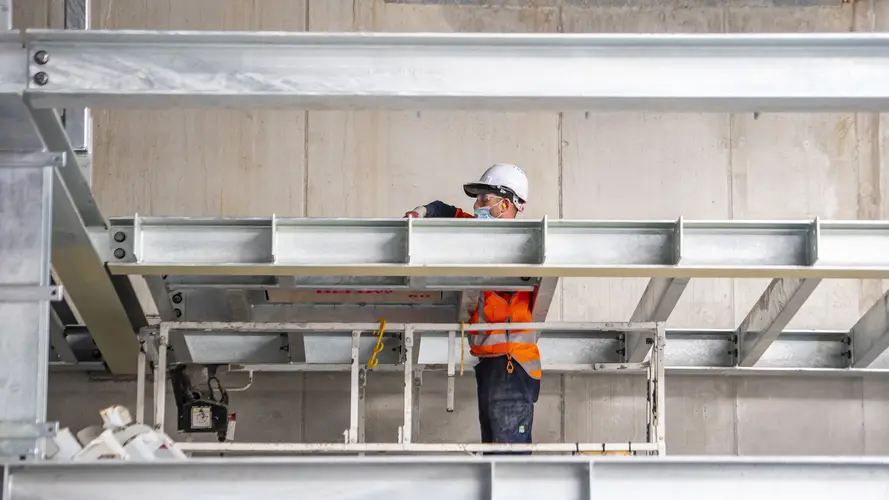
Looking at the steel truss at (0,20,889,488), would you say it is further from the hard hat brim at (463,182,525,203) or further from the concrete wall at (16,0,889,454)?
the concrete wall at (16,0,889,454)

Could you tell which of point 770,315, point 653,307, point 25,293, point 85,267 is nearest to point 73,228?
point 85,267

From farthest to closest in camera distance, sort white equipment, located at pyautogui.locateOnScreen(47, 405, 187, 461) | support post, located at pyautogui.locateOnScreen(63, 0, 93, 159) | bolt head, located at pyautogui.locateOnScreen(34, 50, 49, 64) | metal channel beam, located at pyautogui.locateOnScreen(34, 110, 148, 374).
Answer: support post, located at pyautogui.locateOnScreen(63, 0, 93, 159)
metal channel beam, located at pyautogui.locateOnScreen(34, 110, 148, 374)
white equipment, located at pyautogui.locateOnScreen(47, 405, 187, 461)
bolt head, located at pyautogui.locateOnScreen(34, 50, 49, 64)

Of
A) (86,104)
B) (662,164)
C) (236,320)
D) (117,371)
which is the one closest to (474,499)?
(86,104)

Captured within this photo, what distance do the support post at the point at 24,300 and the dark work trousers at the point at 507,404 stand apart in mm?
2834

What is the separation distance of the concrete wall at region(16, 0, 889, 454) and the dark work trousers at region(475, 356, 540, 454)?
192cm

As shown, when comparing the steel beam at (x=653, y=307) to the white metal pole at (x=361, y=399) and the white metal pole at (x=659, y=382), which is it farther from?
the white metal pole at (x=361, y=399)

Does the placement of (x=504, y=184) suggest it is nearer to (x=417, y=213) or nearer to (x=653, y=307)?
(x=417, y=213)

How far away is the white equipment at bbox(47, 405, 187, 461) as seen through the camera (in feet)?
16.0

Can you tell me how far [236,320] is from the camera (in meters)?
7.12

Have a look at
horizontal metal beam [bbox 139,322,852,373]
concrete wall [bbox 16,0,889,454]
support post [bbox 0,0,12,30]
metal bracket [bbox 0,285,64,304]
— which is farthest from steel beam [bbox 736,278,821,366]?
support post [bbox 0,0,12,30]

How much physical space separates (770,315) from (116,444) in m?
4.16

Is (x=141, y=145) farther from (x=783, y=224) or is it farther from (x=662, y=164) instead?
(x=783, y=224)

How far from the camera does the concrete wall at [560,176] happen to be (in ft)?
28.5

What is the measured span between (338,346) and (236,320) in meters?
0.67
